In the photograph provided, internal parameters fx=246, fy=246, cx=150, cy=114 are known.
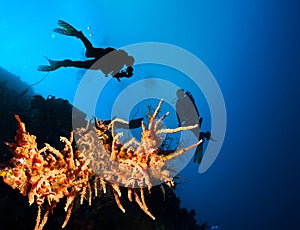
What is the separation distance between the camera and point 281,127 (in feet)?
383

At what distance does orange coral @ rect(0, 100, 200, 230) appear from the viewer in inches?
117

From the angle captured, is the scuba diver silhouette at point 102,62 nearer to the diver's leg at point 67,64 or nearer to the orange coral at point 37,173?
the diver's leg at point 67,64

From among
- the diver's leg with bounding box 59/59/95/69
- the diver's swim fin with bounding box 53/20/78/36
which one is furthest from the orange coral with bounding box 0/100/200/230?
the diver's leg with bounding box 59/59/95/69

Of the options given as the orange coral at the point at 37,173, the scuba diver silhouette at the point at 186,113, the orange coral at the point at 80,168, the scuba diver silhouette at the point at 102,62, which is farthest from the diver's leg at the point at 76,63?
the orange coral at the point at 37,173

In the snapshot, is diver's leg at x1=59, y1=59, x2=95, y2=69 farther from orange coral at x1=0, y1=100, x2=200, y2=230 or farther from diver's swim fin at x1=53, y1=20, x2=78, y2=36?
orange coral at x1=0, y1=100, x2=200, y2=230

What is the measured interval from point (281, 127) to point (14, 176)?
130458mm

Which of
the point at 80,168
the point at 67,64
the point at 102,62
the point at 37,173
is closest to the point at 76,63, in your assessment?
the point at 67,64

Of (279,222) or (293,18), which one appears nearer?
(279,222)

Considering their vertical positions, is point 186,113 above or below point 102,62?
below

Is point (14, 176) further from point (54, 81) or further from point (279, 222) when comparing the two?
point (54, 81)

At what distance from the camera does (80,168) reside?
3258mm

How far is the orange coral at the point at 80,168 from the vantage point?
2984mm

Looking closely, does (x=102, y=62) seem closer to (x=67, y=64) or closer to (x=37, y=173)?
(x=67, y=64)

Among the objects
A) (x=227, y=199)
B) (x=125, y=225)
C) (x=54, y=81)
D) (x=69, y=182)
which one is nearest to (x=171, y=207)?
(x=125, y=225)
